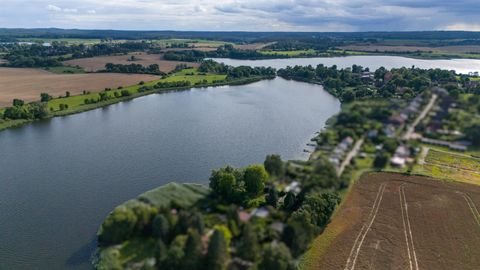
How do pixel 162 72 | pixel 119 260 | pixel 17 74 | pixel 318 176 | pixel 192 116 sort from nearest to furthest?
1. pixel 318 176
2. pixel 119 260
3. pixel 192 116
4. pixel 17 74
5. pixel 162 72

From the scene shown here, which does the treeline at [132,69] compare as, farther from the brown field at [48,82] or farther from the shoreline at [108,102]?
the shoreline at [108,102]

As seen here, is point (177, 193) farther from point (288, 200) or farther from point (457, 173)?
point (457, 173)

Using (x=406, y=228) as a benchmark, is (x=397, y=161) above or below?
above

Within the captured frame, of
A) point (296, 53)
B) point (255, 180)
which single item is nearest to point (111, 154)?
point (255, 180)

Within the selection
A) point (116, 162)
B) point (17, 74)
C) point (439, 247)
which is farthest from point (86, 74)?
point (439, 247)

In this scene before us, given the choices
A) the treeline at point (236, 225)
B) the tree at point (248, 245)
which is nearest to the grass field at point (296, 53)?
the treeline at point (236, 225)

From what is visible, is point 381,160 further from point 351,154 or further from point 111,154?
point 111,154
